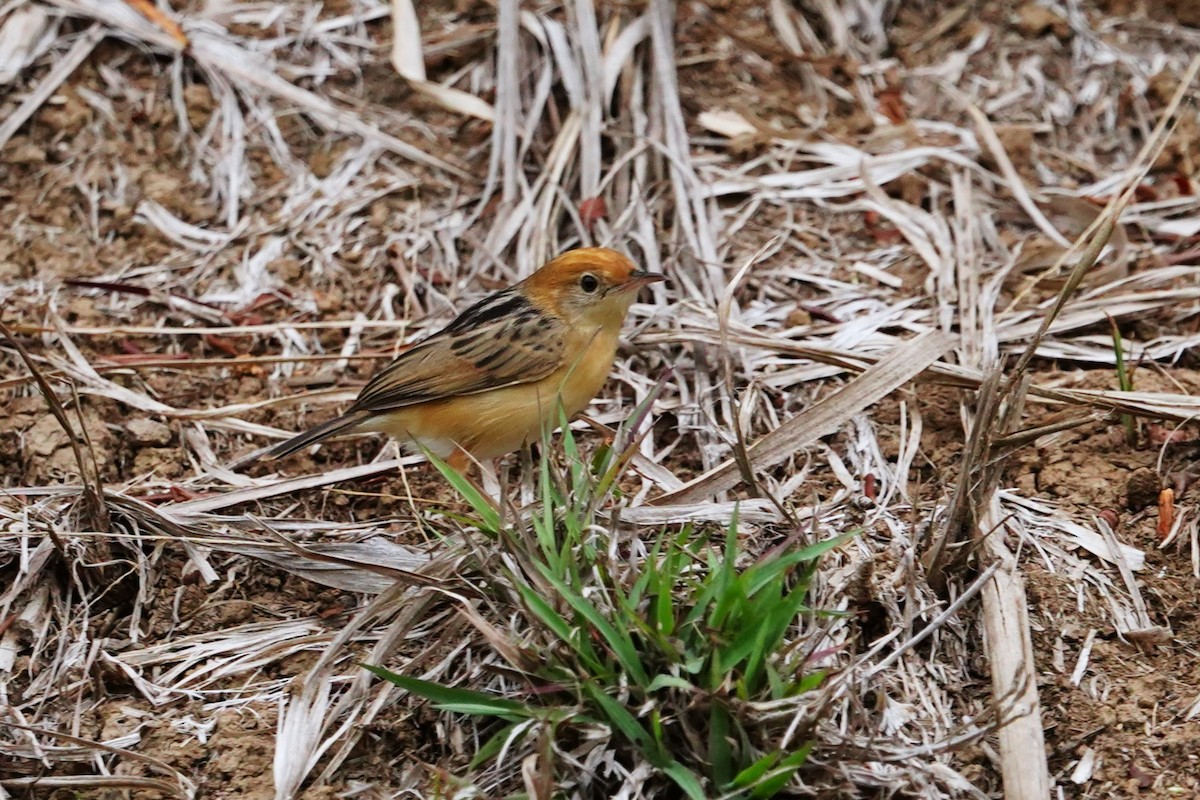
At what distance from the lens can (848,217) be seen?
7062mm

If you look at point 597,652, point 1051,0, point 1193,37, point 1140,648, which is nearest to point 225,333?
point 597,652

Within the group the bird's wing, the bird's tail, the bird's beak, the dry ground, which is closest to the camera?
the dry ground

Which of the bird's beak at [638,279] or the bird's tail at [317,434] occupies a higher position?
the bird's beak at [638,279]

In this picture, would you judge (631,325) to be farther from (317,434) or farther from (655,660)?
(655,660)

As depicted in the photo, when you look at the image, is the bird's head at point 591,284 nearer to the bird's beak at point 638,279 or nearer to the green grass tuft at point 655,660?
the bird's beak at point 638,279

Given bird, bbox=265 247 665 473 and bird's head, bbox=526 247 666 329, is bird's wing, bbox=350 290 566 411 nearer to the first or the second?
bird, bbox=265 247 665 473

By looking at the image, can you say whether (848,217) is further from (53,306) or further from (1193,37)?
(53,306)

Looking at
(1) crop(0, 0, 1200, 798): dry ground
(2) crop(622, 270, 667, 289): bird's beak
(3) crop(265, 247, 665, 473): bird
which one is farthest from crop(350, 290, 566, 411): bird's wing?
(1) crop(0, 0, 1200, 798): dry ground

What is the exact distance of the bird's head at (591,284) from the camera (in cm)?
580

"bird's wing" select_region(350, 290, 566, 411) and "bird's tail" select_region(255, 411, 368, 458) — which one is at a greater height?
"bird's wing" select_region(350, 290, 566, 411)

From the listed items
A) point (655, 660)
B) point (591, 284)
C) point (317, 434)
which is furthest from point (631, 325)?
point (655, 660)

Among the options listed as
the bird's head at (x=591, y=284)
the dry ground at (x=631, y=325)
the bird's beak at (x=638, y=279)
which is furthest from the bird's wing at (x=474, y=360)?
the dry ground at (x=631, y=325)

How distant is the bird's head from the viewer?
5.80m

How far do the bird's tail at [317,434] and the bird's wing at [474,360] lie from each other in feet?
0.18
